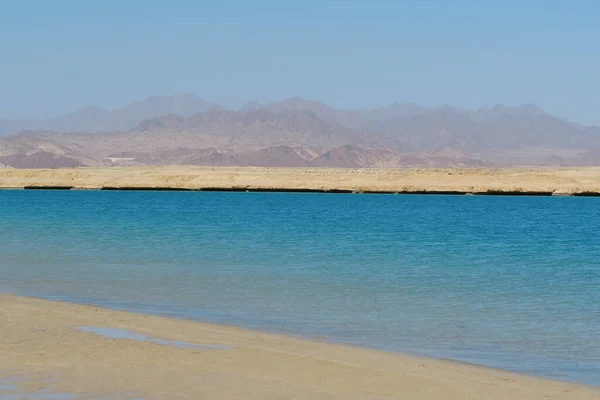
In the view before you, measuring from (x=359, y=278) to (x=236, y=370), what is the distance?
406 inches

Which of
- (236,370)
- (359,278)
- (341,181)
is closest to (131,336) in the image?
(236,370)

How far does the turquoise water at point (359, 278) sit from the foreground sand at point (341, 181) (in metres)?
37.3

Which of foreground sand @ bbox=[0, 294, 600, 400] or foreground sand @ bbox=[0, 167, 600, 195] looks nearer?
foreground sand @ bbox=[0, 294, 600, 400]

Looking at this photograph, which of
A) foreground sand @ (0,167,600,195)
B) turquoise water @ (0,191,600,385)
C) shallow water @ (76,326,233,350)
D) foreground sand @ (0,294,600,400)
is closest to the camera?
foreground sand @ (0,294,600,400)

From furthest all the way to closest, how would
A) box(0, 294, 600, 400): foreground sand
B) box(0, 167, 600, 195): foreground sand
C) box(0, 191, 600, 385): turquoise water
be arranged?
box(0, 167, 600, 195): foreground sand
box(0, 191, 600, 385): turquoise water
box(0, 294, 600, 400): foreground sand

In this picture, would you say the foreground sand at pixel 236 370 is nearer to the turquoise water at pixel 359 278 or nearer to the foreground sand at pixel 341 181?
the turquoise water at pixel 359 278

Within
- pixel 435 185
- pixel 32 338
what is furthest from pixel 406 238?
pixel 435 185

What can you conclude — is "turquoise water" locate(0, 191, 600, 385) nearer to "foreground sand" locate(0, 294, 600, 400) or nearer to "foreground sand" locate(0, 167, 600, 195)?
"foreground sand" locate(0, 294, 600, 400)

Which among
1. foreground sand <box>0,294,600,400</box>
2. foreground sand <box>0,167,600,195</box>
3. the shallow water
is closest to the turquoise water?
foreground sand <box>0,294,600,400</box>

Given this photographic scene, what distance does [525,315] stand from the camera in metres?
15.2

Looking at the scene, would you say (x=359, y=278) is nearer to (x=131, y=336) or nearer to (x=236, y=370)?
(x=131, y=336)

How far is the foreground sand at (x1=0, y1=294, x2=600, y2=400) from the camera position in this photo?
9383mm

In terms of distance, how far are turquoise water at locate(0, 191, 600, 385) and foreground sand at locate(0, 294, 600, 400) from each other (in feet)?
3.10

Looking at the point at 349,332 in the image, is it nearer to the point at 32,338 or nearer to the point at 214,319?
the point at 214,319
